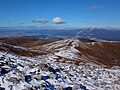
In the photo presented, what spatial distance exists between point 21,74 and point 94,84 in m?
14.2

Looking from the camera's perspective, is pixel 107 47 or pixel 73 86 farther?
pixel 107 47

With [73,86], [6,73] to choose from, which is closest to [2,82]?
[6,73]

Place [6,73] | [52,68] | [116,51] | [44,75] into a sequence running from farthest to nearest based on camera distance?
[116,51] → [52,68] → [44,75] → [6,73]

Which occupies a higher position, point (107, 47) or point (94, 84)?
point (94, 84)

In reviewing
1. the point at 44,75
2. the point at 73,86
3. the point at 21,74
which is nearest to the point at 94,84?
the point at 73,86

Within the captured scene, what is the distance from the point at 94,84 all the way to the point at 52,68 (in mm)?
7624

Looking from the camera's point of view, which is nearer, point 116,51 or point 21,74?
point 21,74

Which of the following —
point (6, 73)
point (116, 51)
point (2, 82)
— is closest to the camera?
point (2, 82)

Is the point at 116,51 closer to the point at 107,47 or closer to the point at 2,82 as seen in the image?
the point at 107,47

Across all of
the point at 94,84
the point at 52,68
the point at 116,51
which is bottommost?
the point at 116,51

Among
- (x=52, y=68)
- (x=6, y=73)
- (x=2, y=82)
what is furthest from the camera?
(x=52, y=68)

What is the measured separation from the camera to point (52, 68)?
33.9 metres

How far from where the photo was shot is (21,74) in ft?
85.0

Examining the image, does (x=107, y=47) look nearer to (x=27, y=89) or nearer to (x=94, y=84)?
(x=94, y=84)
